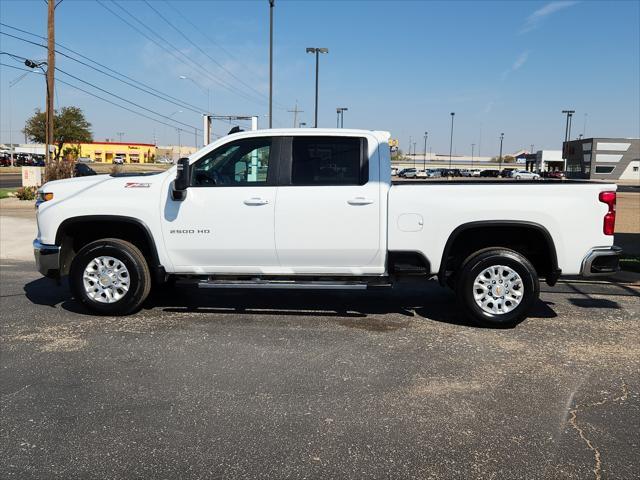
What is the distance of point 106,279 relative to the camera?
6.14 m

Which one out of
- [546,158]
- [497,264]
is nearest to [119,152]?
[546,158]

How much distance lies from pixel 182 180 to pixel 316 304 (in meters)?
2.25

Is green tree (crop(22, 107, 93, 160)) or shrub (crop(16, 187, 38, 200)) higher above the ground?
green tree (crop(22, 107, 93, 160))

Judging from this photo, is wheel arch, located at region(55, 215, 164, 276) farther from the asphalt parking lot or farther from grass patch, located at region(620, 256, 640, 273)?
grass patch, located at region(620, 256, 640, 273)

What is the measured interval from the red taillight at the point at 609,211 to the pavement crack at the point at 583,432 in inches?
71.3

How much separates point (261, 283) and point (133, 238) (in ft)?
5.41

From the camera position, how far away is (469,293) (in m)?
5.85

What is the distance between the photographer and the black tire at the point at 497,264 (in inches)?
227

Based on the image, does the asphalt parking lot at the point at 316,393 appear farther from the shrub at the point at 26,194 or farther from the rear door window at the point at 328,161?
the shrub at the point at 26,194

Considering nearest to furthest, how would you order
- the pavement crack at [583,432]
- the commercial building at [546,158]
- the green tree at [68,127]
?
the pavement crack at [583,432] → the green tree at [68,127] → the commercial building at [546,158]

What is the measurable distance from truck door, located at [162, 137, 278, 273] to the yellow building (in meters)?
130

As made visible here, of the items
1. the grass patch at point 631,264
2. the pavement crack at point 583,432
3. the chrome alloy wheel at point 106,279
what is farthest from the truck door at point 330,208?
the grass patch at point 631,264

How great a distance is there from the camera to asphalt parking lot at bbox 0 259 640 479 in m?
3.27

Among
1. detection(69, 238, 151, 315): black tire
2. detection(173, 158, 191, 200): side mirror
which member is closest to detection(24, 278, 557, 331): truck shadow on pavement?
detection(69, 238, 151, 315): black tire
